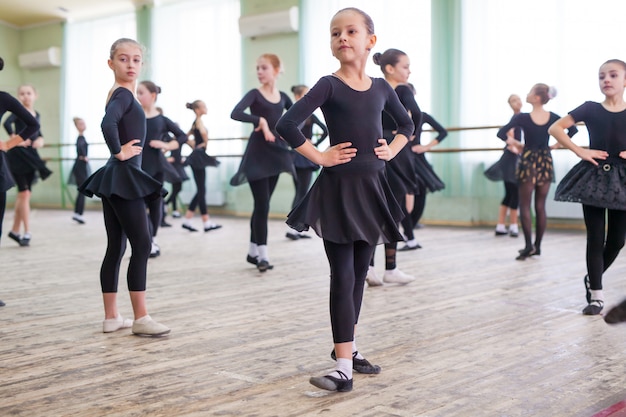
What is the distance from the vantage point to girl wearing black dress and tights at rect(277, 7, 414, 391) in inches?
81.9


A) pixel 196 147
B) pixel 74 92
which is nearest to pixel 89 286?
pixel 196 147

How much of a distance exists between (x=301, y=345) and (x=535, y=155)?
9.70 ft

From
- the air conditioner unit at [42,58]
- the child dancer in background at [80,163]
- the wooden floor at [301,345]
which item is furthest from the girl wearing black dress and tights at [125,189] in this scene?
the air conditioner unit at [42,58]

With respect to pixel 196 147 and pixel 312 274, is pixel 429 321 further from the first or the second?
pixel 196 147

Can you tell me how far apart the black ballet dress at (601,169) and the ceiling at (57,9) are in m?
8.97

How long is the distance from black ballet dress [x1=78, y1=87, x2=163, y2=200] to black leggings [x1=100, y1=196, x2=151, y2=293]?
0.05 metres

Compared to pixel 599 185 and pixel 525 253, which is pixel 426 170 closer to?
pixel 525 253

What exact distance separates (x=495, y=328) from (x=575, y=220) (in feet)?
15.6

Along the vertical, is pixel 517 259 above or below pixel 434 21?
below

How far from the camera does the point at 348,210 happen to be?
6.86 feet

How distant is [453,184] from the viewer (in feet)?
26.6

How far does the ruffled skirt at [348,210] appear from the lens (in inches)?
82.1

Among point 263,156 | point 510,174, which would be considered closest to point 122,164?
point 263,156

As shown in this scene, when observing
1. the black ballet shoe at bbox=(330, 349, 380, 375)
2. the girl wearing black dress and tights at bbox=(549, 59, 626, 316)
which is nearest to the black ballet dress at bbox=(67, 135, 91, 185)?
the girl wearing black dress and tights at bbox=(549, 59, 626, 316)
